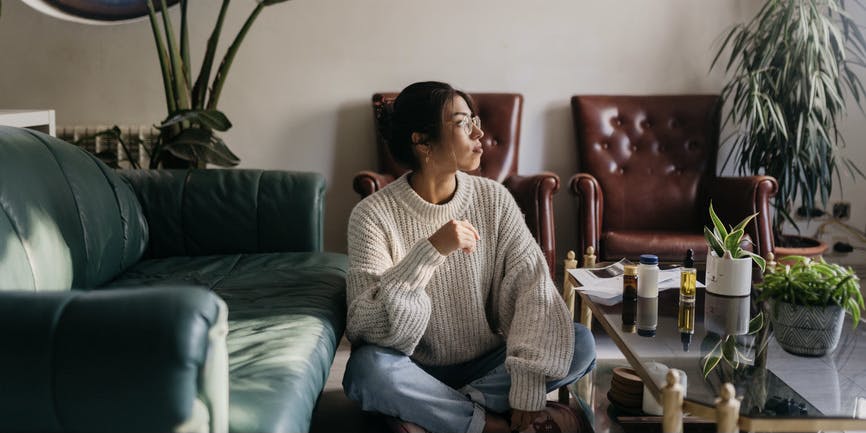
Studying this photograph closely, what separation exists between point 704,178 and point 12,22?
3.20 meters

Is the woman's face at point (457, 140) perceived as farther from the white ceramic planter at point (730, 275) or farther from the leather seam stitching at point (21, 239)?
the leather seam stitching at point (21, 239)

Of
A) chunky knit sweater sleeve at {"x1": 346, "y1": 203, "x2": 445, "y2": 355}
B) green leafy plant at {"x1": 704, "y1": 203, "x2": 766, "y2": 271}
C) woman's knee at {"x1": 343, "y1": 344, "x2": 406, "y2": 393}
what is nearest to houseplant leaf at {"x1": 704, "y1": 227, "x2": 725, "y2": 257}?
green leafy plant at {"x1": 704, "y1": 203, "x2": 766, "y2": 271}

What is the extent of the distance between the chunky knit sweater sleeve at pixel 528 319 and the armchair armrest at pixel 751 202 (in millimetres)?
1489

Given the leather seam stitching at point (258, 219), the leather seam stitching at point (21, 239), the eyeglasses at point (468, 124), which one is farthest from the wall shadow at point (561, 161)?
the leather seam stitching at point (21, 239)

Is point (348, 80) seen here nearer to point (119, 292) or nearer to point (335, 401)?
point (335, 401)

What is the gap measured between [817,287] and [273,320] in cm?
114

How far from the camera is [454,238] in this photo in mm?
1673

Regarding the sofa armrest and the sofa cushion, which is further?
the sofa armrest

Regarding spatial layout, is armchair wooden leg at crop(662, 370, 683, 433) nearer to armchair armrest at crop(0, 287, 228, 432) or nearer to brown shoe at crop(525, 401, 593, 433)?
brown shoe at crop(525, 401, 593, 433)

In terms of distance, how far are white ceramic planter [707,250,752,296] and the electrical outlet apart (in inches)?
89.8

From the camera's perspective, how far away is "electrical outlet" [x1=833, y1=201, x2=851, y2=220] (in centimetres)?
389

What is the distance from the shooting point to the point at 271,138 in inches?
148

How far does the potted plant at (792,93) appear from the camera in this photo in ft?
10.8

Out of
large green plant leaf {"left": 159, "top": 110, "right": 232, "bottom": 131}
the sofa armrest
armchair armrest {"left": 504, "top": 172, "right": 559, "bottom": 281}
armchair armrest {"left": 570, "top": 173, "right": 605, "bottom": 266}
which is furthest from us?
armchair armrest {"left": 570, "top": 173, "right": 605, "bottom": 266}
